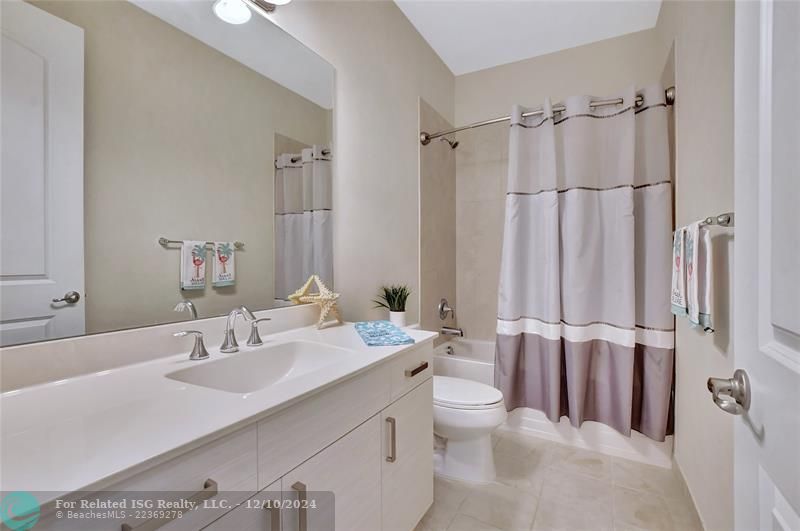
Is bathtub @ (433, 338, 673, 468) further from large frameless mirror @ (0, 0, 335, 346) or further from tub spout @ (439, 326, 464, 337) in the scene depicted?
large frameless mirror @ (0, 0, 335, 346)

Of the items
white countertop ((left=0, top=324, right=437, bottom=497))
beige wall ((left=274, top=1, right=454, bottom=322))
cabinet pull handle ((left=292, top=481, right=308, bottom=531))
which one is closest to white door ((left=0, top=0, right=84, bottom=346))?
white countertop ((left=0, top=324, right=437, bottom=497))

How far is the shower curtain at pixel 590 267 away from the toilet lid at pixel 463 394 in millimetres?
423

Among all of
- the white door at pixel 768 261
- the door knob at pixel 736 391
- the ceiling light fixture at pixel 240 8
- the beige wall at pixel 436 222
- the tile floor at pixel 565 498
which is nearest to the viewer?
the white door at pixel 768 261

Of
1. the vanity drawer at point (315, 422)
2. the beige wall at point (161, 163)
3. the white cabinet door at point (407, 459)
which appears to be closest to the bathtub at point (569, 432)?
the white cabinet door at point (407, 459)

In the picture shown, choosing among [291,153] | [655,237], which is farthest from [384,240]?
[655,237]

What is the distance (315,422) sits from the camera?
839 mm

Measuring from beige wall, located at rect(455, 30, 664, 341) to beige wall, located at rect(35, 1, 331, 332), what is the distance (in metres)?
1.82

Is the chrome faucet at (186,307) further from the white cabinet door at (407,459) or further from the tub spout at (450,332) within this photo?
the tub spout at (450,332)

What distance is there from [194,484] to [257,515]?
0.18 metres

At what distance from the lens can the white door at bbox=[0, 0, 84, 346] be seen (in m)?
0.75

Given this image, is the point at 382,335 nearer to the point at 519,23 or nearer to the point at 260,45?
the point at 260,45

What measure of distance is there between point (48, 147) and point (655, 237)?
2.45 meters

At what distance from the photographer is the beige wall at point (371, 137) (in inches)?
64.6

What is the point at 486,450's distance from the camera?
175cm
